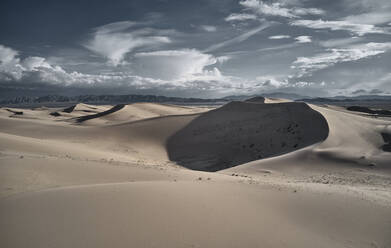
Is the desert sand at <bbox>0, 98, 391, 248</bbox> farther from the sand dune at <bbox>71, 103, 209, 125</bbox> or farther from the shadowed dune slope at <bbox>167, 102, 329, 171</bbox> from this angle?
the sand dune at <bbox>71, 103, 209, 125</bbox>

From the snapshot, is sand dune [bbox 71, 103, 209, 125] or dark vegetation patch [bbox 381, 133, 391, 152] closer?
dark vegetation patch [bbox 381, 133, 391, 152]

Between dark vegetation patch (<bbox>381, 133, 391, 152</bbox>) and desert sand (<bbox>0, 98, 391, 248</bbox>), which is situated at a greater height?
dark vegetation patch (<bbox>381, 133, 391, 152</bbox>)

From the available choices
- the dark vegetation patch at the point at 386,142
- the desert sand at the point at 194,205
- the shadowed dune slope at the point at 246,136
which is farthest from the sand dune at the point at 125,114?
the dark vegetation patch at the point at 386,142

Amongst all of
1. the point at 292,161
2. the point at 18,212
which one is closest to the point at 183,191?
the point at 18,212

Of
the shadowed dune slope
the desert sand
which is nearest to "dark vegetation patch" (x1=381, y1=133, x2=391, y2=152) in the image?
the desert sand

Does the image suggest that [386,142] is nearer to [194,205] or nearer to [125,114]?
[194,205]

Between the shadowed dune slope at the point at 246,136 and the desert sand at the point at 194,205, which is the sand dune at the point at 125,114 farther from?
the desert sand at the point at 194,205

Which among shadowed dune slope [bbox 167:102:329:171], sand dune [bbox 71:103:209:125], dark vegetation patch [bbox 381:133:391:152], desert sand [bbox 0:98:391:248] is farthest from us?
sand dune [bbox 71:103:209:125]

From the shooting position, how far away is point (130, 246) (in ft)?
11.3

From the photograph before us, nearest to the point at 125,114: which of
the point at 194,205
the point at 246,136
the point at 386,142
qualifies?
the point at 246,136

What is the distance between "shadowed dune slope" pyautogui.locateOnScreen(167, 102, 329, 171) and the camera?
1727 cm

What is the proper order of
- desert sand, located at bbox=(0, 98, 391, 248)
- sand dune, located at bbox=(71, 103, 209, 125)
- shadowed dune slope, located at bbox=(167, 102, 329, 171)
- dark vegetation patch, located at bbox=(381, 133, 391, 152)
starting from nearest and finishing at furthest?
desert sand, located at bbox=(0, 98, 391, 248) < dark vegetation patch, located at bbox=(381, 133, 391, 152) < shadowed dune slope, located at bbox=(167, 102, 329, 171) < sand dune, located at bbox=(71, 103, 209, 125)

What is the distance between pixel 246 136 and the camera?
69.2ft

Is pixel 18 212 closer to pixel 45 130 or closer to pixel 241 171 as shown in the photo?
pixel 241 171
